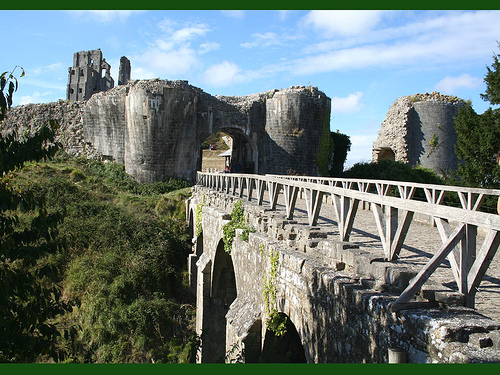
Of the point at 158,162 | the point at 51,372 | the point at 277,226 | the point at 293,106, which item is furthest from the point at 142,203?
the point at 51,372

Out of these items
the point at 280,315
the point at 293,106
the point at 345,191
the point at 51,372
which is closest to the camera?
the point at 51,372

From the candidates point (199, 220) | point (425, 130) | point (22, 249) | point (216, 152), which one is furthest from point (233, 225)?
point (216, 152)

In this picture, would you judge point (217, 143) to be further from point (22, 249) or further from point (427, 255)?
point (22, 249)

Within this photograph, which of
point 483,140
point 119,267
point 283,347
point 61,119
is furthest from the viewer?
point 61,119

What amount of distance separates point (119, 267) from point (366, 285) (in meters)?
11.7

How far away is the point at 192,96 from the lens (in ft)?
74.7

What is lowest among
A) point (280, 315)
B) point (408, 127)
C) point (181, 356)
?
point (181, 356)

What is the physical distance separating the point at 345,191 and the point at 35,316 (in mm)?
3751

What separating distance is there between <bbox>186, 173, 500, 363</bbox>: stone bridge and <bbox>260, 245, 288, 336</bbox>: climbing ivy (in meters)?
0.02

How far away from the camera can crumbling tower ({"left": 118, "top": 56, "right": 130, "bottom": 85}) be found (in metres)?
53.9

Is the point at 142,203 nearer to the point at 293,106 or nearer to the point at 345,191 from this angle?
the point at 293,106

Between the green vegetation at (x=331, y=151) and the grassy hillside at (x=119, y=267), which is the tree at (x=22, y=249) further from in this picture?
the green vegetation at (x=331, y=151)

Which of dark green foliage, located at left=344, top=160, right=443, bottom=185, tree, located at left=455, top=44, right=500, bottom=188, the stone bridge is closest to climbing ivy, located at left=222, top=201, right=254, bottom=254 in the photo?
the stone bridge

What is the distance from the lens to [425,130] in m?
24.8
